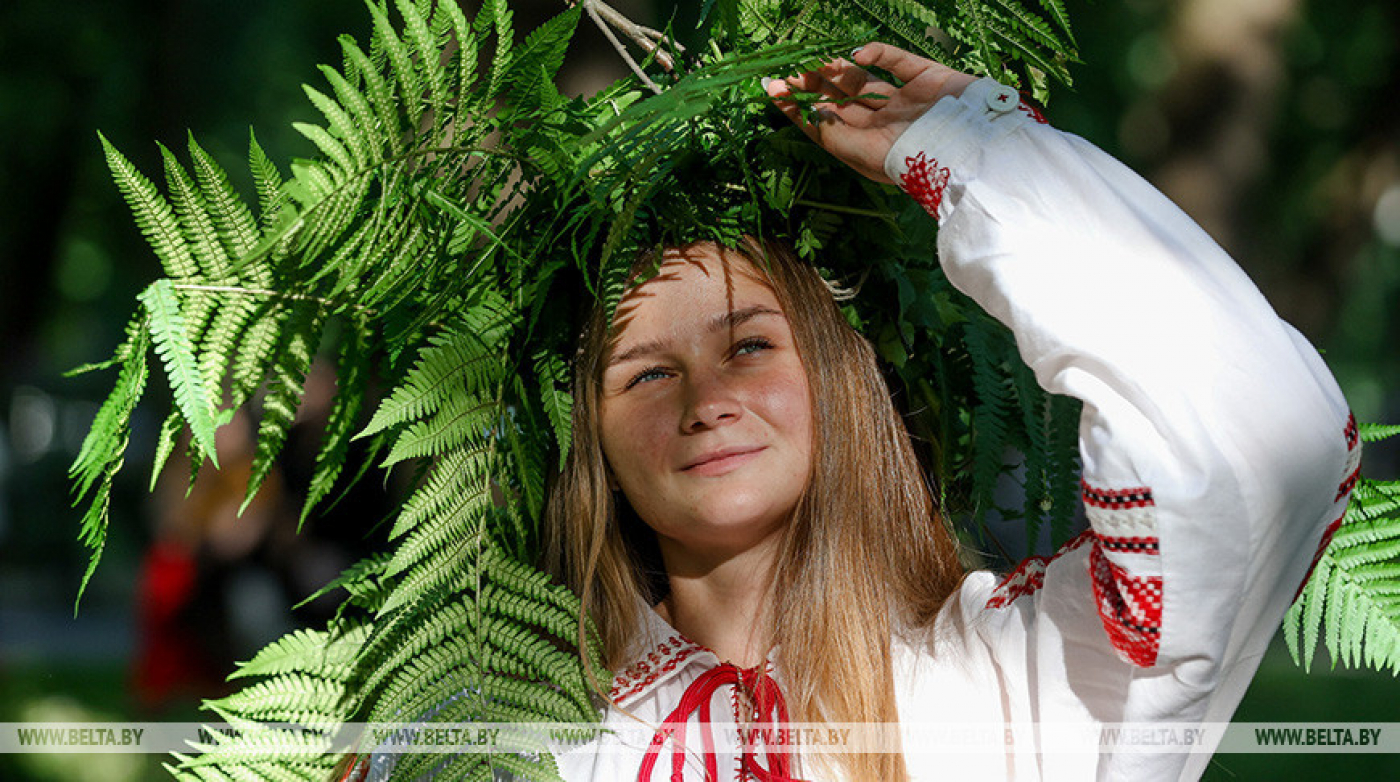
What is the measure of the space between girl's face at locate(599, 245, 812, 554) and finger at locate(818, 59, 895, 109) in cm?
34

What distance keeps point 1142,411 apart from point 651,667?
0.90 m

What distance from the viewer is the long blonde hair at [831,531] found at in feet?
6.02

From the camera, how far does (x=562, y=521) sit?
2.06 meters

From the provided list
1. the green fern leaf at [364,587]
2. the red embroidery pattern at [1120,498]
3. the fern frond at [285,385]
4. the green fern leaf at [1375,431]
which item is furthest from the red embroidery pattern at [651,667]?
the green fern leaf at [1375,431]

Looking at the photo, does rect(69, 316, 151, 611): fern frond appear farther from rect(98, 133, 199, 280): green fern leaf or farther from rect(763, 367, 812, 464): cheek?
rect(763, 367, 812, 464): cheek

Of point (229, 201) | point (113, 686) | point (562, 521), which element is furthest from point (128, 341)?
point (113, 686)

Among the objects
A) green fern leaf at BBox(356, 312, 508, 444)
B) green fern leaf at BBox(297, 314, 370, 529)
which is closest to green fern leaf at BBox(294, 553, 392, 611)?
green fern leaf at BBox(297, 314, 370, 529)

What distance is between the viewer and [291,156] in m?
7.10

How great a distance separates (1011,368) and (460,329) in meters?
0.91

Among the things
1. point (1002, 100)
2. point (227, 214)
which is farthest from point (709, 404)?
point (227, 214)

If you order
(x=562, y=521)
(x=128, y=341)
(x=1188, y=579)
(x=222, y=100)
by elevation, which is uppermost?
(x=222, y=100)

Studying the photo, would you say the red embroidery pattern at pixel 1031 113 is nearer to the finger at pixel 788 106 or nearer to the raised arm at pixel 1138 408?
the raised arm at pixel 1138 408

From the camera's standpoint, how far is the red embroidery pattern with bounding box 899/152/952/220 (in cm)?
162

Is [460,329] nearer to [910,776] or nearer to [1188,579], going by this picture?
[910,776]
